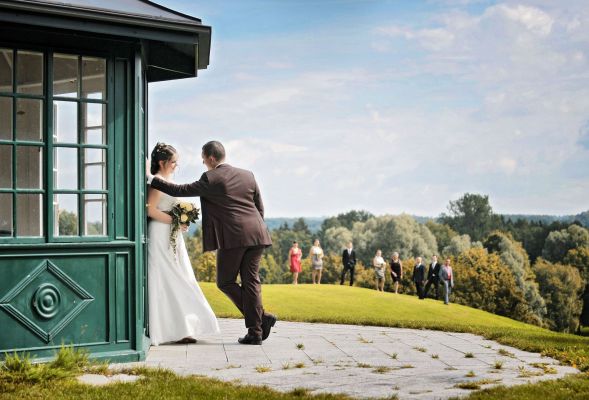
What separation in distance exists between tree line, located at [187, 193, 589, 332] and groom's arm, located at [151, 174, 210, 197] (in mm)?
51278

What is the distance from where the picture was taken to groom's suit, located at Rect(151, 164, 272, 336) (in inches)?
387

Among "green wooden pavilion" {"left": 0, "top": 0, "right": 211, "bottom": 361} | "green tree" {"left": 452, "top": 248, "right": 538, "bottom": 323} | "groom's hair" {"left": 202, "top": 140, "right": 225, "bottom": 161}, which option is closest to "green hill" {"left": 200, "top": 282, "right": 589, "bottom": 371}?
"groom's hair" {"left": 202, "top": 140, "right": 225, "bottom": 161}

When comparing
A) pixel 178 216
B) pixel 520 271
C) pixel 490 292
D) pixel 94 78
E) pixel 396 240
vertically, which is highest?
pixel 94 78

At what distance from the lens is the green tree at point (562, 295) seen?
82562 millimetres

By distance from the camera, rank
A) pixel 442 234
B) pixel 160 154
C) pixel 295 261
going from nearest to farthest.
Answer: pixel 160 154
pixel 295 261
pixel 442 234

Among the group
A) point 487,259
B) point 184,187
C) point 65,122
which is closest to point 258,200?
point 184,187

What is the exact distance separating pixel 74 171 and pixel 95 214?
534 millimetres

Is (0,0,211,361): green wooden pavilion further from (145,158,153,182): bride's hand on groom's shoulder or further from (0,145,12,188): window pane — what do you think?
(145,158,153,182): bride's hand on groom's shoulder

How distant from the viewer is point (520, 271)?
259 ft

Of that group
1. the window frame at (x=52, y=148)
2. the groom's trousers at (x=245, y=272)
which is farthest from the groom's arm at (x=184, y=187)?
the window frame at (x=52, y=148)

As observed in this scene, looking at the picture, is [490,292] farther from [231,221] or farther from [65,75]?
[65,75]

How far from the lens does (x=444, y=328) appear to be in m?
13.6

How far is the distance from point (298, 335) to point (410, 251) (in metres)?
78.0

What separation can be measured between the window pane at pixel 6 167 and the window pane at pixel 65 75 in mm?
778
